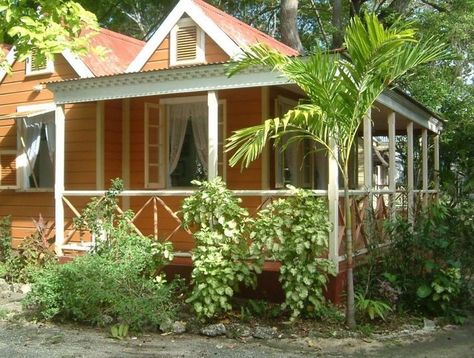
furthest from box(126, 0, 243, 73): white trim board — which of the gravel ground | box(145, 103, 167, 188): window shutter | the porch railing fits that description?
the gravel ground

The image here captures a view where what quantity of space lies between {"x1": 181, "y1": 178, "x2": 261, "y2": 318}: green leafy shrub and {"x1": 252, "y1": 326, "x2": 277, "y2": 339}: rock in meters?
0.45

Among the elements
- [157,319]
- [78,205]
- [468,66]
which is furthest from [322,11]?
[157,319]

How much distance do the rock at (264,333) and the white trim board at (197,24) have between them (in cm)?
456

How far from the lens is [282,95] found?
10.2 m

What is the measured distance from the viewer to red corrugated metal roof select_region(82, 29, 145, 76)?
1109 centimetres

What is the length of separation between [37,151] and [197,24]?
13.5 feet

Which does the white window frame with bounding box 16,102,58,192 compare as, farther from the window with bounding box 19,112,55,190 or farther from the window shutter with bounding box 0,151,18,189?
the window shutter with bounding box 0,151,18,189

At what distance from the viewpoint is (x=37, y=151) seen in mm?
11398

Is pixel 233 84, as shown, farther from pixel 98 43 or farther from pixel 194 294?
pixel 98 43

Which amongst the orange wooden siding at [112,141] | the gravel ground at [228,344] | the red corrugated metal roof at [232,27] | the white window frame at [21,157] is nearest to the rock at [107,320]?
the gravel ground at [228,344]

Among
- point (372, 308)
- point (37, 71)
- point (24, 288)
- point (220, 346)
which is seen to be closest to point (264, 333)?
point (220, 346)

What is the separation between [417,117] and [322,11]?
13743 millimetres

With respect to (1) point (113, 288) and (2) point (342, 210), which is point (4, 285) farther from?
(2) point (342, 210)

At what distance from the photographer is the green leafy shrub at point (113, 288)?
23.4 ft
